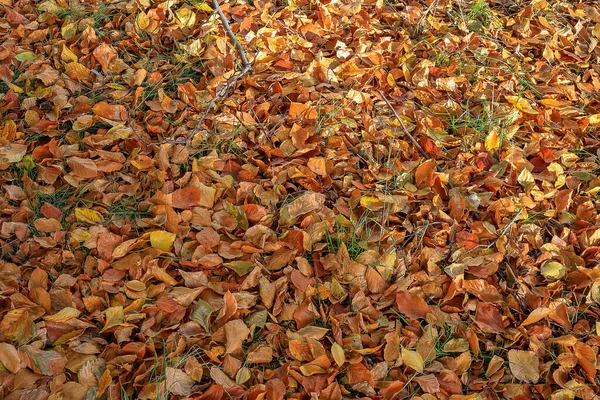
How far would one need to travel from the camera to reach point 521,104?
2.05m

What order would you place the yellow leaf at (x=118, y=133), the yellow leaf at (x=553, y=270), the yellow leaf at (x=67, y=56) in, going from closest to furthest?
1. the yellow leaf at (x=553, y=270)
2. the yellow leaf at (x=118, y=133)
3. the yellow leaf at (x=67, y=56)

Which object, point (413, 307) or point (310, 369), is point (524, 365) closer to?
point (413, 307)

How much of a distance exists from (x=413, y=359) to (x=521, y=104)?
1.09 m

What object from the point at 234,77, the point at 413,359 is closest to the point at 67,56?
the point at 234,77

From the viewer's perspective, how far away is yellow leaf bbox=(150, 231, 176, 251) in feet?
5.35

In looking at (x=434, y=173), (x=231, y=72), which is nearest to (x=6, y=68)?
(x=231, y=72)

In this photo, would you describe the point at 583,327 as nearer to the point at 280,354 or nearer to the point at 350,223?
the point at 350,223

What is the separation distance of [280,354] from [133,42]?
1.44 metres

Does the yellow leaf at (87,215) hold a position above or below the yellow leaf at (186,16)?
below

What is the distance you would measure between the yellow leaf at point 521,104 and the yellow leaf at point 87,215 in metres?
1.48

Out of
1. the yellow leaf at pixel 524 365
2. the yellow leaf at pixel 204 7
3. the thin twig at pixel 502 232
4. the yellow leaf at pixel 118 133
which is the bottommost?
the yellow leaf at pixel 524 365

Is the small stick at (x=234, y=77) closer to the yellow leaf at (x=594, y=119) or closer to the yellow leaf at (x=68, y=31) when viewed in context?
the yellow leaf at (x=68, y=31)

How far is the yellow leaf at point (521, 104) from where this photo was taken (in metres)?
2.04

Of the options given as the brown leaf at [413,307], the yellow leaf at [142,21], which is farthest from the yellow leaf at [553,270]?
the yellow leaf at [142,21]
